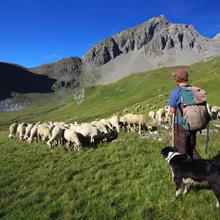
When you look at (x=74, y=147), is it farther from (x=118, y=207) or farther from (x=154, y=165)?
(x=118, y=207)

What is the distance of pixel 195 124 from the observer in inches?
328

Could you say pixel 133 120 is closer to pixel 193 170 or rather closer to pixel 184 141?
pixel 184 141

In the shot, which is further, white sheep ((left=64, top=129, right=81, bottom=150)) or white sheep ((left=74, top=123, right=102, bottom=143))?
white sheep ((left=74, top=123, right=102, bottom=143))

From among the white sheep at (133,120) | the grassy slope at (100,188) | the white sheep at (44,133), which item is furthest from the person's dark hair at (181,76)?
the white sheep at (44,133)

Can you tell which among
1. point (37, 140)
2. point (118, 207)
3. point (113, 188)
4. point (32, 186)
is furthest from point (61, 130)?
point (118, 207)

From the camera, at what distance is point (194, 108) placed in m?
8.31

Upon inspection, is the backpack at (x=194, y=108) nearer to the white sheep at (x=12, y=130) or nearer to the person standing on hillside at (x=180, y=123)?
the person standing on hillside at (x=180, y=123)

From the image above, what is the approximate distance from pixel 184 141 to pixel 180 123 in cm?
57

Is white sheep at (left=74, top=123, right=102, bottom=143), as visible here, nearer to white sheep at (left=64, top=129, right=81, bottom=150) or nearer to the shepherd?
white sheep at (left=64, top=129, right=81, bottom=150)

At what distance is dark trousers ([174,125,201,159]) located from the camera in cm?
897

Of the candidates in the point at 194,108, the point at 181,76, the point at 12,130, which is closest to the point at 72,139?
the point at 181,76

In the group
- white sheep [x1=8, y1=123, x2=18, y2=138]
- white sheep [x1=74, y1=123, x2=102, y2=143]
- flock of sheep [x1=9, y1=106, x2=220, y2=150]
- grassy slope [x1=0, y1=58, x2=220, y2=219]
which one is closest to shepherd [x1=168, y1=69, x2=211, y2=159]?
grassy slope [x1=0, y1=58, x2=220, y2=219]

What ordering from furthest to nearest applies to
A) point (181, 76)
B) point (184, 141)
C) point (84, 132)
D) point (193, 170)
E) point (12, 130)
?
point (12, 130), point (84, 132), point (184, 141), point (181, 76), point (193, 170)

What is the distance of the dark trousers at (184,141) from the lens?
29.4 ft
